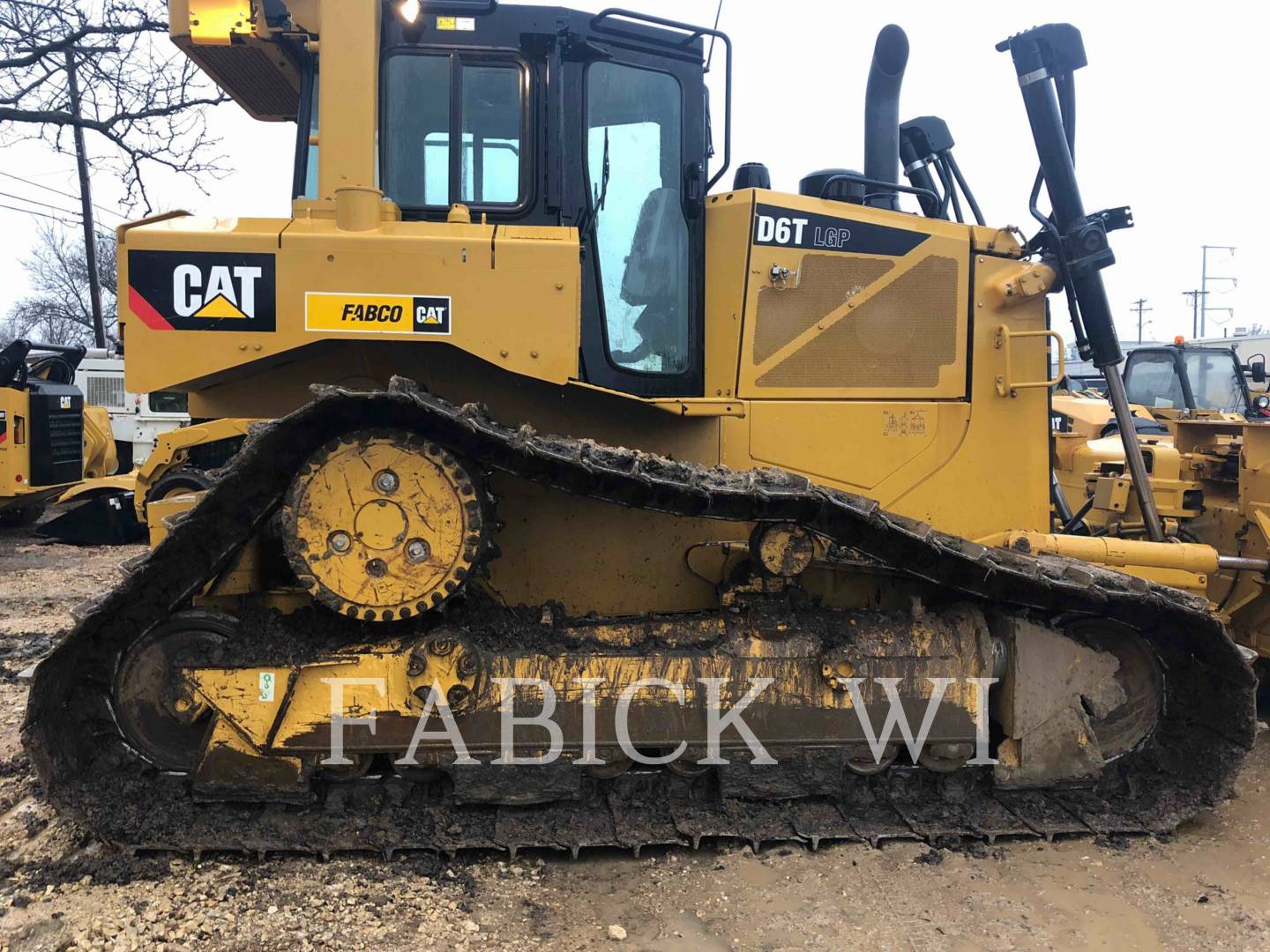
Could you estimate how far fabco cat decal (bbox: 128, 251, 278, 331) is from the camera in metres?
3.45

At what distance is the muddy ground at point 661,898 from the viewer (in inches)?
127

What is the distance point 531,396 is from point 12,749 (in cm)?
322

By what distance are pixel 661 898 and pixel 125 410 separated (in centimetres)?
1732

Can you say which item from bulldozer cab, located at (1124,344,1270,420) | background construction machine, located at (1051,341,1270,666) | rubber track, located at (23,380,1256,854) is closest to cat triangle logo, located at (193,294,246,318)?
rubber track, located at (23,380,1256,854)

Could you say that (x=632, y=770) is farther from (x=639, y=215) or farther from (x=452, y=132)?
(x=452, y=132)

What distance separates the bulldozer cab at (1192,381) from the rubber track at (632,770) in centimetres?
757

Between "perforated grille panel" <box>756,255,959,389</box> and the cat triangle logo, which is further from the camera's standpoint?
"perforated grille panel" <box>756,255,959,389</box>

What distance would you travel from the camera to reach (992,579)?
387cm

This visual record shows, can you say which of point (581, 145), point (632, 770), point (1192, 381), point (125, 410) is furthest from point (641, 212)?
→ point (125, 410)

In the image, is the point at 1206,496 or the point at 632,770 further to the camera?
the point at 1206,496

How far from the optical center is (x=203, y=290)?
3459 mm

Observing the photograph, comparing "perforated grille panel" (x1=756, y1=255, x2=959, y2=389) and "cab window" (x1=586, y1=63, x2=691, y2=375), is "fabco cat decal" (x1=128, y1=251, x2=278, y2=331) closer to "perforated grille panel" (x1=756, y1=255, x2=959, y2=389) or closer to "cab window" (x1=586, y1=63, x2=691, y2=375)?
"cab window" (x1=586, y1=63, x2=691, y2=375)

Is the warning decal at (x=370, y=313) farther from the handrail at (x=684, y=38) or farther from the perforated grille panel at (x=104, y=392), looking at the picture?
the perforated grille panel at (x=104, y=392)

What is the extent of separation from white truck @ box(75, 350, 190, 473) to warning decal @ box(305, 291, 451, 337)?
43.5ft
